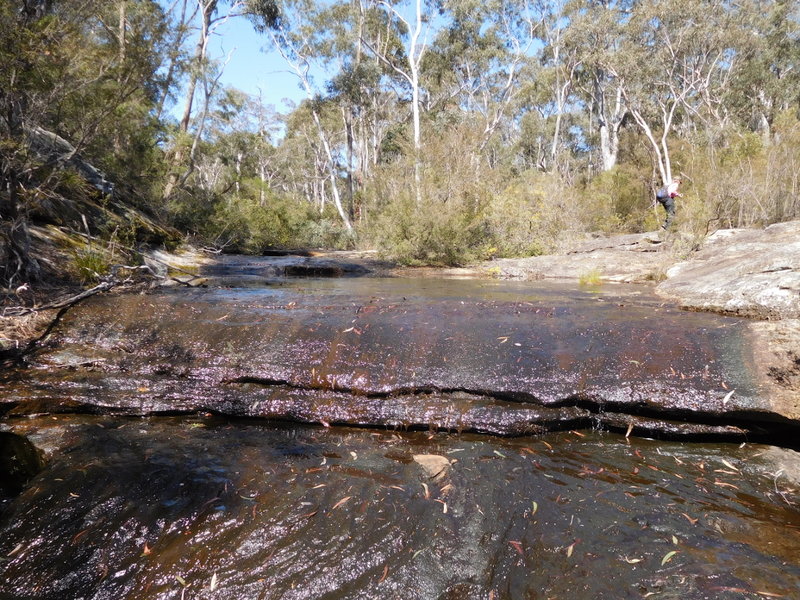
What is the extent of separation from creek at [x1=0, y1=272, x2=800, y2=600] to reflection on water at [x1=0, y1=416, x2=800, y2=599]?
0.04ft

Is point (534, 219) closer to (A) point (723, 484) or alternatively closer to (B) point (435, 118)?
(A) point (723, 484)

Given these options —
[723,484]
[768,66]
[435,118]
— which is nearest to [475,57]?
[435,118]

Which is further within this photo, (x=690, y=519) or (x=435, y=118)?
(x=435, y=118)

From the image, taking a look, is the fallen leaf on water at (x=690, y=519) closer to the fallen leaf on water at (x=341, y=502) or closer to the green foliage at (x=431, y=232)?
the fallen leaf on water at (x=341, y=502)

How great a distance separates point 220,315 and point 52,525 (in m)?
2.90

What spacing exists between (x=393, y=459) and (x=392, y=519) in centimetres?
67

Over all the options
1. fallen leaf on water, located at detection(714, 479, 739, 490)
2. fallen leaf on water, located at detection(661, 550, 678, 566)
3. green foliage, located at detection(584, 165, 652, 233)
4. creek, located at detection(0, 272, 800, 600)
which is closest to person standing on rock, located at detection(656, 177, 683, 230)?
green foliage, located at detection(584, 165, 652, 233)

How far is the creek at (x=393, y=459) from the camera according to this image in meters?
2.12

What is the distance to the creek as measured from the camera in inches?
83.4

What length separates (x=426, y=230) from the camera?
13.3 meters

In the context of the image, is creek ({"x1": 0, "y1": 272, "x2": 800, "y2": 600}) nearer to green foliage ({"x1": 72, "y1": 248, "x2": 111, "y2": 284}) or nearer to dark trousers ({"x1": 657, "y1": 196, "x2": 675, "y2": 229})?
green foliage ({"x1": 72, "y1": 248, "x2": 111, "y2": 284})

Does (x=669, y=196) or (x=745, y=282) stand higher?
(x=669, y=196)

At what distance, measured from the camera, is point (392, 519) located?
249 cm

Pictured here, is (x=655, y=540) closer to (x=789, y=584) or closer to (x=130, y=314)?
(x=789, y=584)
